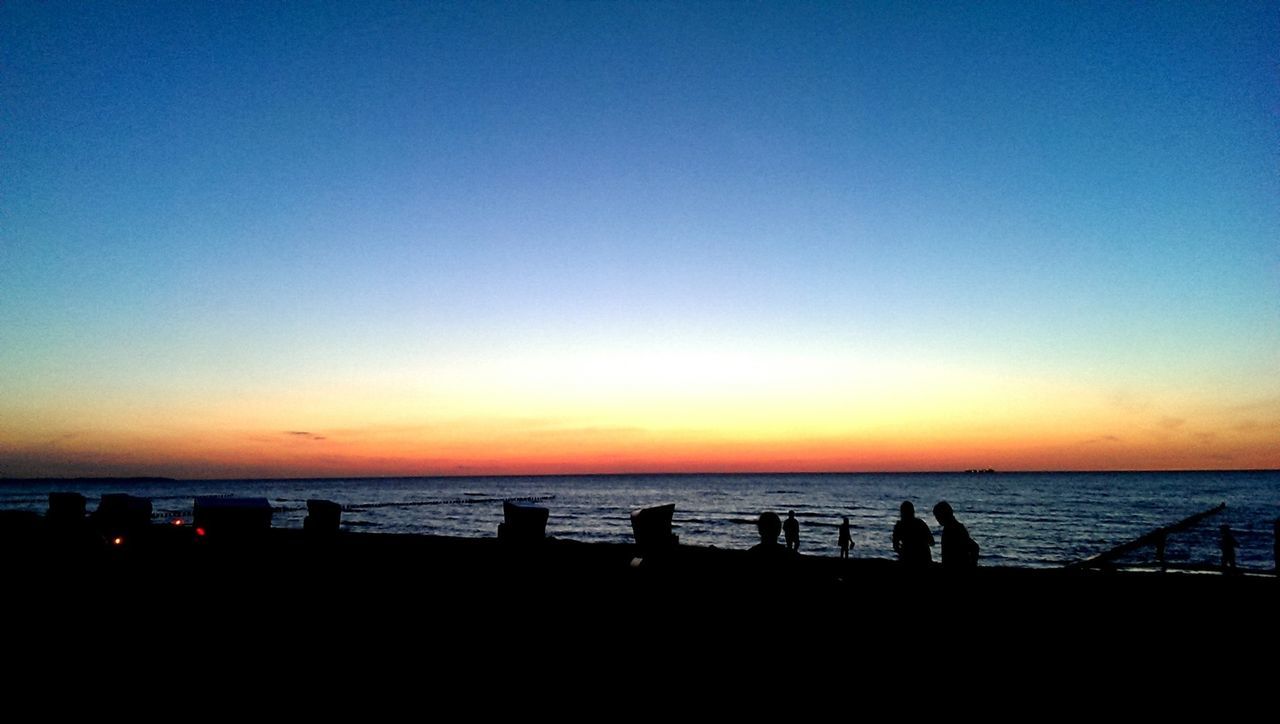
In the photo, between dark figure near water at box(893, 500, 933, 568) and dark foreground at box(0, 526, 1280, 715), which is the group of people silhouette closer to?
dark figure near water at box(893, 500, 933, 568)

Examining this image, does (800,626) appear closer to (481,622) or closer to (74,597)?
(481,622)

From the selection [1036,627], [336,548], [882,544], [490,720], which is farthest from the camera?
[882,544]

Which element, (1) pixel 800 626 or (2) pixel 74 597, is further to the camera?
(2) pixel 74 597

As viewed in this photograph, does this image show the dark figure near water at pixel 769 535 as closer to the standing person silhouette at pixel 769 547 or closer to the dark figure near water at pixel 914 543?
the standing person silhouette at pixel 769 547

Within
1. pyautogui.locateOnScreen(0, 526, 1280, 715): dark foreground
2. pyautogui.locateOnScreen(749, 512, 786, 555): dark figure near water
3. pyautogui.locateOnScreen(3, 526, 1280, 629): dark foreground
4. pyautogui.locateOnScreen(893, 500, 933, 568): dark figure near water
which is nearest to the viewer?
pyautogui.locateOnScreen(0, 526, 1280, 715): dark foreground

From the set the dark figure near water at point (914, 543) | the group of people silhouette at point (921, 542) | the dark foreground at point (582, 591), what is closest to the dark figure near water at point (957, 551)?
the group of people silhouette at point (921, 542)

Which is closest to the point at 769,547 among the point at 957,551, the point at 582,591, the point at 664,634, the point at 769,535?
the point at 769,535

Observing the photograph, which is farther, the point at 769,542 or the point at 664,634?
the point at 769,542

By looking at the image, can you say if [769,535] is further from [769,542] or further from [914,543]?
[914,543]

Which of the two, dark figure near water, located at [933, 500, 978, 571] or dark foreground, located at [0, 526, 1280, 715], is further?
dark figure near water, located at [933, 500, 978, 571]

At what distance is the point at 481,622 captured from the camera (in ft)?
31.6

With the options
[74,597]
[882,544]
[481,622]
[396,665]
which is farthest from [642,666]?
[882,544]

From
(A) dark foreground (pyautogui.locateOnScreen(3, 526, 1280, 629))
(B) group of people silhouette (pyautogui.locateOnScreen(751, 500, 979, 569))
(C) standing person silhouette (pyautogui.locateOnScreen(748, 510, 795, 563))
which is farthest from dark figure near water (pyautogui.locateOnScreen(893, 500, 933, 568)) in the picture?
(C) standing person silhouette (pyautogui.locateOnScreen(748, 510, 795, 563))

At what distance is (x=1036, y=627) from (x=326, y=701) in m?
9.03
